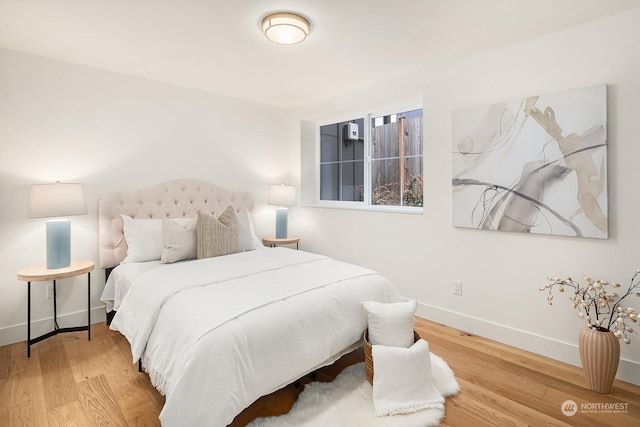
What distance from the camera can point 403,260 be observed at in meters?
3.29

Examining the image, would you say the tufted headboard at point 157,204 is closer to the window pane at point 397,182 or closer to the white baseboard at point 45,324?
the white baseboard at point 45,324

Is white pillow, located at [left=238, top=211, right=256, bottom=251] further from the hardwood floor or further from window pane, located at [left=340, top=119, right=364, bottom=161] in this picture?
window pane, located at [left=340, top=119, right=364, bottom=161]

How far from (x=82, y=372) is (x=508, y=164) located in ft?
11.3

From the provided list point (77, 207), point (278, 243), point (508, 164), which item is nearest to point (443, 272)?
point (508, 164)

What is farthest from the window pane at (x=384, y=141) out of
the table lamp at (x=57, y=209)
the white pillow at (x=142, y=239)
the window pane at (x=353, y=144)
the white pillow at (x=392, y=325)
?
the table lamp at (x=57, y=209)

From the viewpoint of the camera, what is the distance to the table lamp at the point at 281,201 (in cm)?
410

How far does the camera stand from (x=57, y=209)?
2506 millimetres

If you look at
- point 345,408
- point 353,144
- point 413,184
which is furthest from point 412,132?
point 345,408

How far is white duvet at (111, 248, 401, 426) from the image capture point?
1.48 m

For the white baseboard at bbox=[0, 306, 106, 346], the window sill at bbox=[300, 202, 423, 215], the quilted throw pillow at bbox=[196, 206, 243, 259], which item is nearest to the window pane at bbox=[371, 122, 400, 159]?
the window sill at bbox=[300, 202, 423, 215]

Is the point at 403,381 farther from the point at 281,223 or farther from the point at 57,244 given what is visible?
the point at 57,244

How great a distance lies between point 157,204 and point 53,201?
2.95ft

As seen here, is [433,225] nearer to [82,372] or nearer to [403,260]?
[403,260]

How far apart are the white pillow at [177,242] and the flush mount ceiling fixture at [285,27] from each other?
1.73 metres
